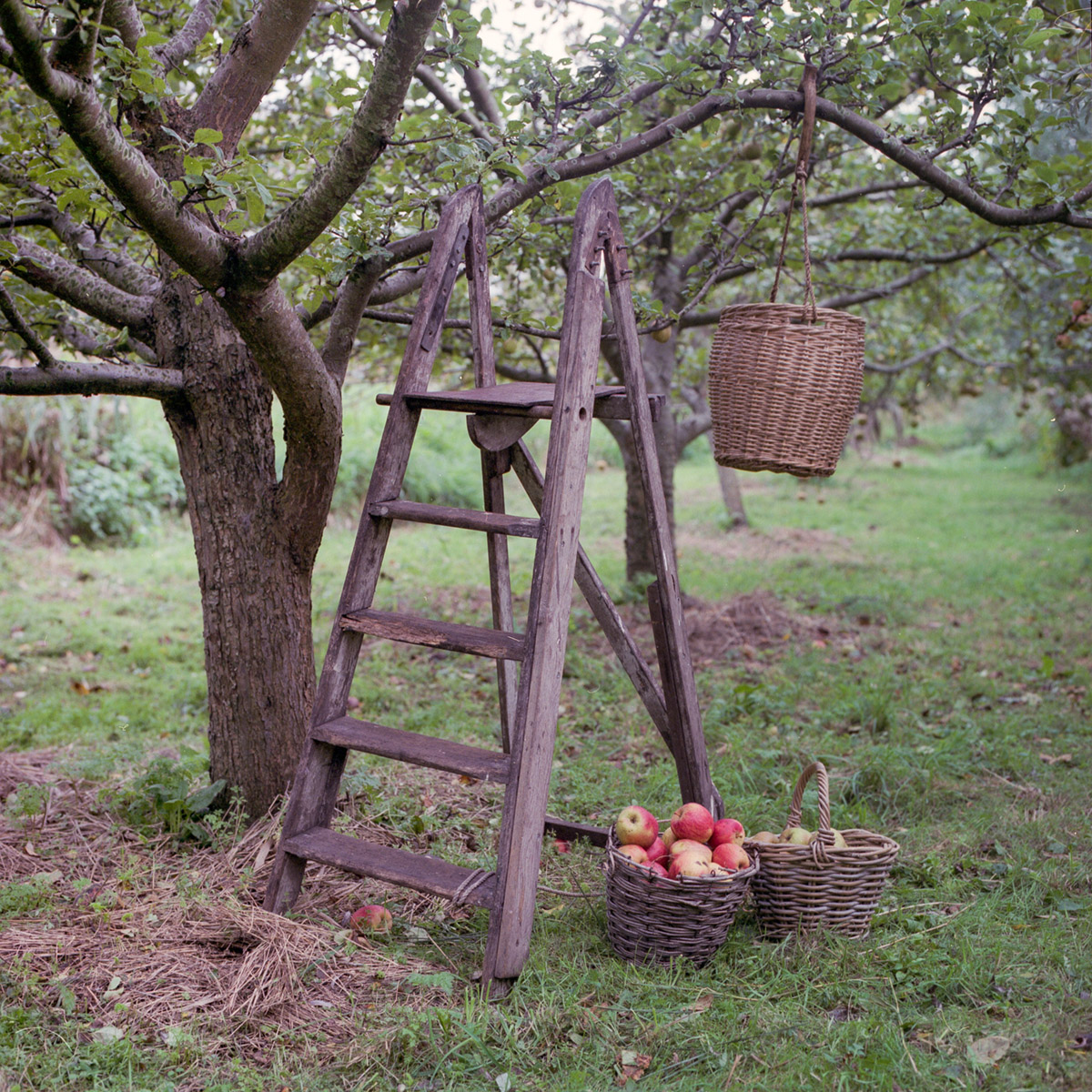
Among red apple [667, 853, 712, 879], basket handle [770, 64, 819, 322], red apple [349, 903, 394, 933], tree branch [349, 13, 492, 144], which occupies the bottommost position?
red apple [349, 903, 394, 933]

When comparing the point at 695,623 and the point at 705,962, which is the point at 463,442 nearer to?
the point at 695,623

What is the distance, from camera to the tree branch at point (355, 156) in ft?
7.81

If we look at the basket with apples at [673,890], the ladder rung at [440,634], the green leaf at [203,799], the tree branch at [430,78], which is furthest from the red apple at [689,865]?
the tree branch at [430,78]

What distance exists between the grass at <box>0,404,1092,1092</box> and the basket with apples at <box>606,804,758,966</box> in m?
0.09

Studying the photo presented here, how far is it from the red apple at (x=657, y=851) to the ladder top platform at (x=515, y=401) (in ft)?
4.18

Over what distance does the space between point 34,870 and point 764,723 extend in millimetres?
3261

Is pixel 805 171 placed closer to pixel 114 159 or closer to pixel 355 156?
pixel 355 156

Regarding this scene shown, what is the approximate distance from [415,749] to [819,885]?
1242 millimetres

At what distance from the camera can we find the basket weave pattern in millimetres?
2988

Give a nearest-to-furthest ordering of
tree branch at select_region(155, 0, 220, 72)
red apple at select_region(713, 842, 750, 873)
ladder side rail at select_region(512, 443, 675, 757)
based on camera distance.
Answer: red apple at select_region(713, 842, 750, 873), ladder side rail at select_region(512, 443, 675, 757), tree branch at select_region(155, 0, 220, 72)

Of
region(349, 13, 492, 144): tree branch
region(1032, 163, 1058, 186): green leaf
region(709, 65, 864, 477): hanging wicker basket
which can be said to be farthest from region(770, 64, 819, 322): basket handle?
region(349, 13, 492, 144): tree branch

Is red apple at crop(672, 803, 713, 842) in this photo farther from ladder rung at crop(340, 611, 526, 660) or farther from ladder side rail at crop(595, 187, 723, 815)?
ladder rung at crop(340, 611, 526, 660)

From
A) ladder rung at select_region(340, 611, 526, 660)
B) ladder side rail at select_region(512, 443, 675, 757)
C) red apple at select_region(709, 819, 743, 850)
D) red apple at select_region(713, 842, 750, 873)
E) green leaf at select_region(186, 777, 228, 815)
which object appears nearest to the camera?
ladder rung at select_region(340, 611, 526, 660)

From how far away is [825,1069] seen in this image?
2234mm
